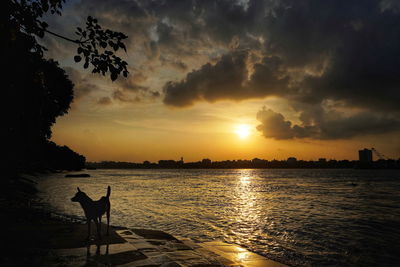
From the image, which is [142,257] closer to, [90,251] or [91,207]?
[90,251]

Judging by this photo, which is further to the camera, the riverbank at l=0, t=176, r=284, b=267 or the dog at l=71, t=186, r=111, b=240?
the dog at l=71, t=186, r=111, b=240

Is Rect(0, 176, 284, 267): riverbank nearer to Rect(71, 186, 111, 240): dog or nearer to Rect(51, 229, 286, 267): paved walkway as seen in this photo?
Rect(51, 229, 286, 267): paved walkway

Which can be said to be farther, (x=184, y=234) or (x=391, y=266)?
(x=184, y=234)

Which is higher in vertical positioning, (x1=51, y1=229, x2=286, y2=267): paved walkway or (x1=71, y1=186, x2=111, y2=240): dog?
(x1=71, y1=186, x2=111, y2=240): dog

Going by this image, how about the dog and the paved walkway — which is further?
the dog

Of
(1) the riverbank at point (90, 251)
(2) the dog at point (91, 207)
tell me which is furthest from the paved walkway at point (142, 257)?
(2) the dog at point (91, 207)

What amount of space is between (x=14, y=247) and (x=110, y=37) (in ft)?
29.1

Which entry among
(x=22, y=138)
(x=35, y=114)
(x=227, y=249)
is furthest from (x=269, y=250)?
(x=22, y=138)

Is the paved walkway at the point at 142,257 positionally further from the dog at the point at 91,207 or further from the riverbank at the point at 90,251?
the dog at the point at 91,207

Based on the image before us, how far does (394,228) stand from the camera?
939 inches

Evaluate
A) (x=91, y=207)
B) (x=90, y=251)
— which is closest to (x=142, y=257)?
(x=90, y=251)

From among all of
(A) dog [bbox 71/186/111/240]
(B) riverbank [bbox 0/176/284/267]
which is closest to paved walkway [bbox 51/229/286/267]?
(B) riverbank [bbox 0/176/284/267]

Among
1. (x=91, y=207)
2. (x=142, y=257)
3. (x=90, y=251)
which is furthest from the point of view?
(x=91, y=207)

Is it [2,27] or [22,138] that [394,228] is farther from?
[22,138]
